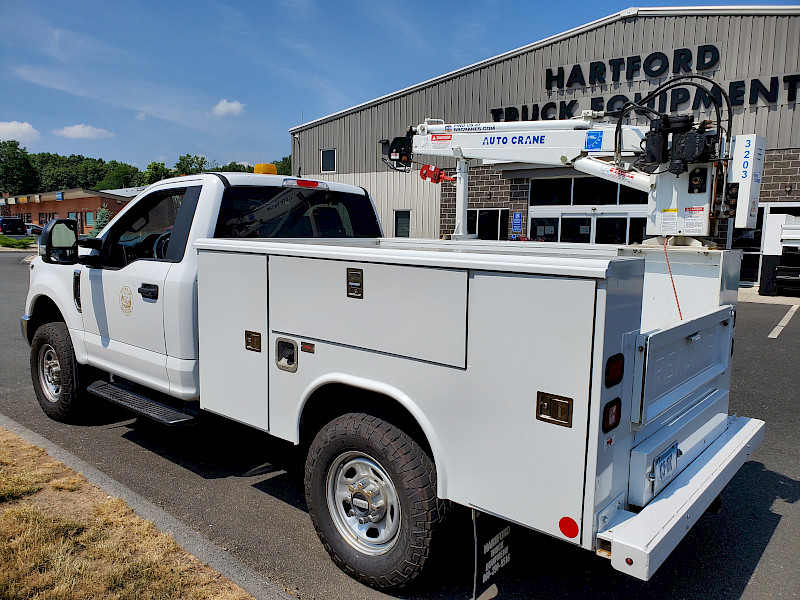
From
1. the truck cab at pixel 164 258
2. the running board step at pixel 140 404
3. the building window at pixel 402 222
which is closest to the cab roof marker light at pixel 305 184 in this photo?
the truck cab at pixel 164 258

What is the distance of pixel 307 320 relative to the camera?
331 centimetres

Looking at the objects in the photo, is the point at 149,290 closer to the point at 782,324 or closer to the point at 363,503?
the point at 363,503

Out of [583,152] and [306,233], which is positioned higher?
[583,152]

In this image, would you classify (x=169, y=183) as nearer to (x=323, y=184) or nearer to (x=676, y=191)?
(x=323, y=184)

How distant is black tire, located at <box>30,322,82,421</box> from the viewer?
5.29 m

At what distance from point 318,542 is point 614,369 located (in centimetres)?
216

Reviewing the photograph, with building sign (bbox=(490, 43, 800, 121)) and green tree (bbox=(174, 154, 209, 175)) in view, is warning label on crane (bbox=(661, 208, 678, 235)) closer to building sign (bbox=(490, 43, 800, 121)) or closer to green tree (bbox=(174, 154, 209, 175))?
building sign (bbox=(490, 43, 800, 121))

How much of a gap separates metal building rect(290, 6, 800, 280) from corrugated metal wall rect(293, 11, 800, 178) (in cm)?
3

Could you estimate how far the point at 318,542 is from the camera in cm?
360

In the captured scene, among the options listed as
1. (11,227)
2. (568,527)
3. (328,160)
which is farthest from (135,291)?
(11,227)

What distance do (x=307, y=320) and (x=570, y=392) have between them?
5.09 feet

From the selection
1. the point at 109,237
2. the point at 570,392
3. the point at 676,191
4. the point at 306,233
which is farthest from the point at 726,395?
the point at 109,237

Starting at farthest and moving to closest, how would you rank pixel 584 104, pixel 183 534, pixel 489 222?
1. pixel 489 222
2. pixel 584 104
3. pixel 183 534

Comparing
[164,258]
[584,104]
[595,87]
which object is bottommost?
[164,258]
